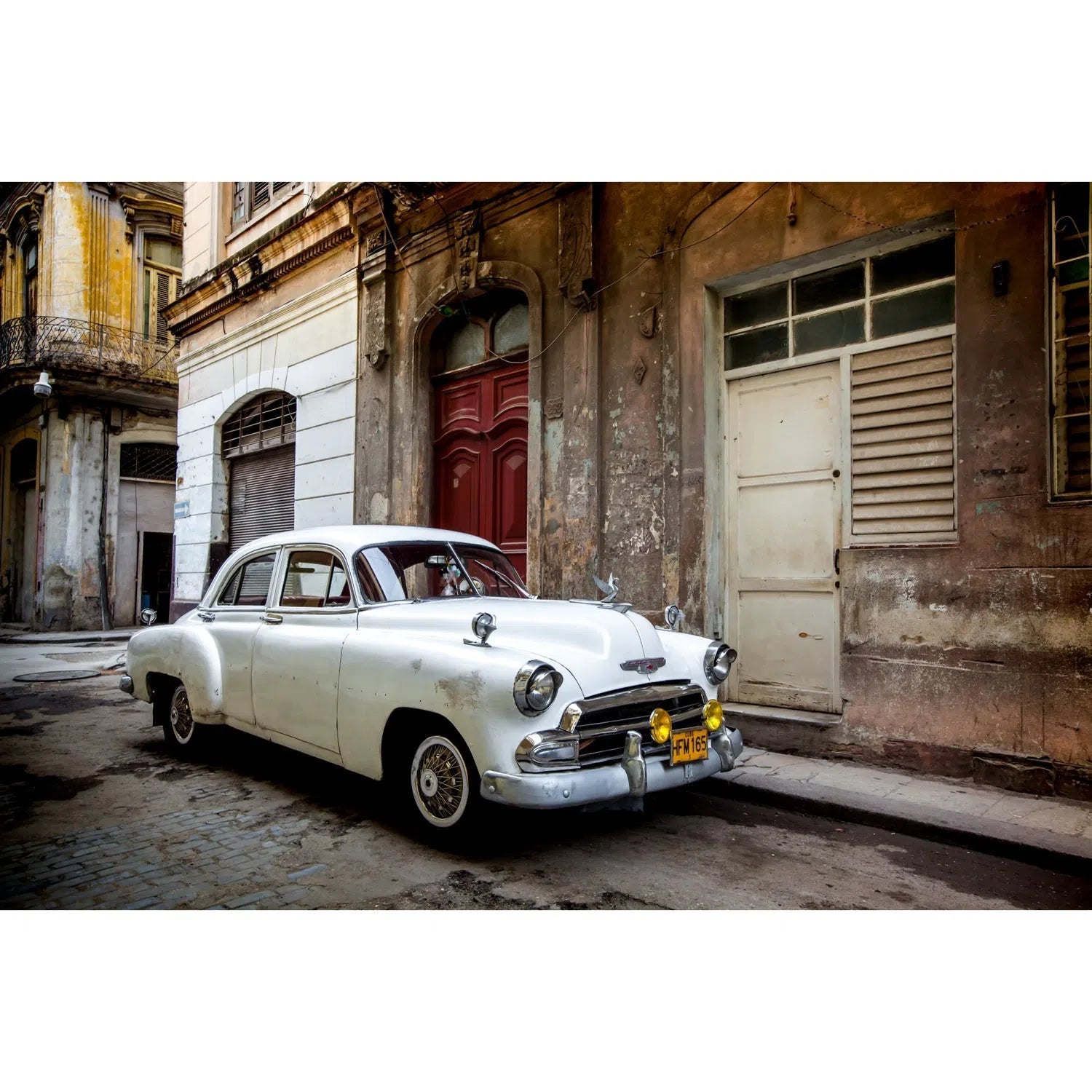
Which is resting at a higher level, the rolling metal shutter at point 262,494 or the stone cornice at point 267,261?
the stone cornice at point 267,261

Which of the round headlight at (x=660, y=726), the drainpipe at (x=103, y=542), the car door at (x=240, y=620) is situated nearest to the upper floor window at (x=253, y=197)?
the drainpipe at (x=103, y=542)

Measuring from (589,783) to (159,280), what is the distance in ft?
62.0

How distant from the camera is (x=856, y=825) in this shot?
4145mm

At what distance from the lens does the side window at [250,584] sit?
5.00m

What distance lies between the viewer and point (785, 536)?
6.00 metres

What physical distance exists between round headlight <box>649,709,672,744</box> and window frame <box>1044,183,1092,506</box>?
278 cm

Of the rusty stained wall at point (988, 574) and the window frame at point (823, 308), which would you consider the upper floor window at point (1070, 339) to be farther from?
the window frame at point (823, 308)

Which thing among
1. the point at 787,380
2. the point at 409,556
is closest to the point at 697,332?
the point at 787,380

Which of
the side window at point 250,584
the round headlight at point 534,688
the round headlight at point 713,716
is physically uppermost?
the side window at point 250,584

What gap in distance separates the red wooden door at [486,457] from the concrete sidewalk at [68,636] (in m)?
8.14

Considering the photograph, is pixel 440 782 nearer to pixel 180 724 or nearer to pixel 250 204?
pixel 180 724

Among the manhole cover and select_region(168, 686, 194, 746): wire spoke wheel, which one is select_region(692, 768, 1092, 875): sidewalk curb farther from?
the manhole cover

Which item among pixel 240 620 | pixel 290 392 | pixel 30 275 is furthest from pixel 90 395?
pixel 240 620

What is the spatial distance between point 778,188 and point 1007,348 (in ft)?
7.16
